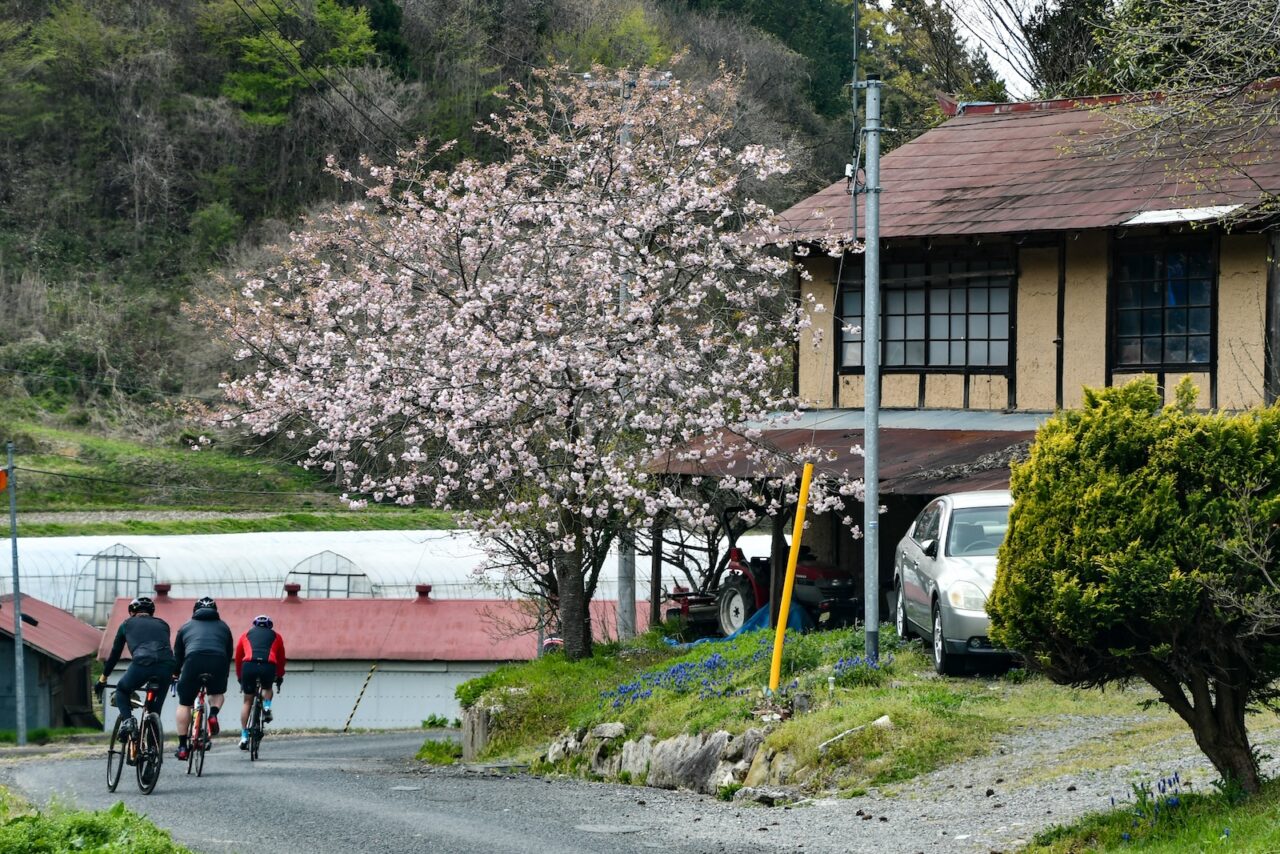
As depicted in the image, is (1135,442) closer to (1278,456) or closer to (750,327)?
(1278,456)

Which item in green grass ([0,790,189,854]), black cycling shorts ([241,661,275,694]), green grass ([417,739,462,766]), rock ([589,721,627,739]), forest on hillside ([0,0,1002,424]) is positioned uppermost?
forest on hillside ([0,0,1002,424])

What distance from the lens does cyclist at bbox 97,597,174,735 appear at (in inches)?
533

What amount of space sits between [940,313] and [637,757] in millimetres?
10703

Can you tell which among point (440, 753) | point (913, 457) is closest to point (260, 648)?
point (440, 753)

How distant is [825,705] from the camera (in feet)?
43.9

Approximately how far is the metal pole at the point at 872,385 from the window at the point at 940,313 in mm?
7553

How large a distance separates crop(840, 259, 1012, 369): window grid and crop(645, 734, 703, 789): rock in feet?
32.2

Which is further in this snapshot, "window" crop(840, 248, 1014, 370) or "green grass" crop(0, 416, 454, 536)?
"green grass" crop(0, 416, 454, 536)

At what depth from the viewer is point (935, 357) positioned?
23375mm

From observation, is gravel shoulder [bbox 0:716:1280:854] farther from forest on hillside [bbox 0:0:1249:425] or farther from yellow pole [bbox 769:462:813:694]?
forest on hillside [bbox 0:0:1249:425]

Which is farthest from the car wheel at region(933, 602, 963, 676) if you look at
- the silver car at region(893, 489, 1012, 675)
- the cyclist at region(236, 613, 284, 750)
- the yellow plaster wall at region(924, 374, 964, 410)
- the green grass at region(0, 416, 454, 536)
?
the green grass at region(0, 416, 454, 536)

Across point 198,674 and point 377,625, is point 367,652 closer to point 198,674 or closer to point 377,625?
point 377,625

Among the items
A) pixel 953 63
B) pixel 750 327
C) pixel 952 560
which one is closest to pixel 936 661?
pixel 952 560

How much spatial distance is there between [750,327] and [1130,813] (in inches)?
480
